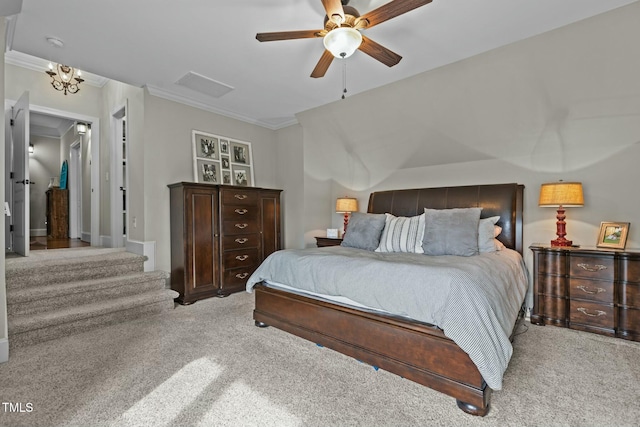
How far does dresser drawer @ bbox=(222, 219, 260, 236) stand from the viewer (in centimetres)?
398

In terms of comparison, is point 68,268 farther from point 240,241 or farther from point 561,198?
point 561,198

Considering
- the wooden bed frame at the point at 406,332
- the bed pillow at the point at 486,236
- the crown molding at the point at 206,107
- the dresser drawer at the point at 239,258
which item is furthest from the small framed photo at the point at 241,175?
the bed pillow at the point at 486,236

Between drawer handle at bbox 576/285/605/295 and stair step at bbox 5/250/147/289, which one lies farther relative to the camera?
stair step at bbox 5/250/147/289

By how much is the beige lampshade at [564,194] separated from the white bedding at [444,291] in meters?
0.68

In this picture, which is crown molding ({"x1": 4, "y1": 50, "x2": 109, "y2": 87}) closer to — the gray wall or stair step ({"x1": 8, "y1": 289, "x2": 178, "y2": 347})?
stair step ({"x1": 8, "y1": 289, "x2": 178, "y2": 347})

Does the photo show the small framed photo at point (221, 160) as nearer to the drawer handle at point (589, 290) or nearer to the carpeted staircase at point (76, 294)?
the carpeted staircase at point (76, 294)

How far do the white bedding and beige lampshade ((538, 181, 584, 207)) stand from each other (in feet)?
2.23

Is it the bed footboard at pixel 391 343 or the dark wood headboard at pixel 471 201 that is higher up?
the dark wood headboard at pixel 471 201

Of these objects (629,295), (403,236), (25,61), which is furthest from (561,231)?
(25,61)

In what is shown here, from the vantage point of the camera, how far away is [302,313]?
2.48m

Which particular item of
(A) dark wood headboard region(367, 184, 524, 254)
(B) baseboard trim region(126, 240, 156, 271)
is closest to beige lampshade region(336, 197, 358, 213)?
(A) dark wood headboard region(367, 184, 524, 254)

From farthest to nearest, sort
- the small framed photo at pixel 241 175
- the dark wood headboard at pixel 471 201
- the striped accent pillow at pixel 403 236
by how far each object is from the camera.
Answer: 1. the small framed photo at pixel 241 175
2. the dark wood headboard at pixel 471 201
3. the striped accent pillow at pixel 403 236

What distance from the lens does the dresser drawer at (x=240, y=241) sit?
399 cm

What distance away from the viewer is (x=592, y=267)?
8.52ft
